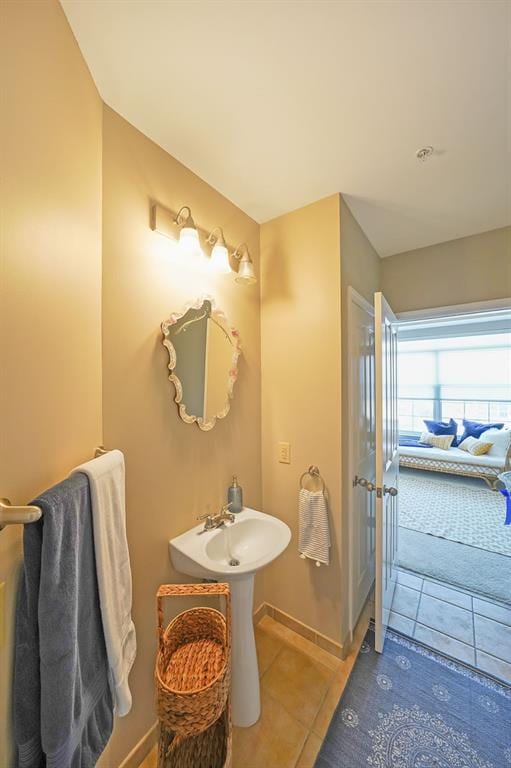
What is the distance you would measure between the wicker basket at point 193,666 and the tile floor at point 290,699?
41 centimetres

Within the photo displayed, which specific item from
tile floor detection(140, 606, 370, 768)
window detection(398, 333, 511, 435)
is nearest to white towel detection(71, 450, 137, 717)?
tile floor detection(140, 606, 370, 768)

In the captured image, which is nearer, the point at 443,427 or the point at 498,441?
the point at 498,441

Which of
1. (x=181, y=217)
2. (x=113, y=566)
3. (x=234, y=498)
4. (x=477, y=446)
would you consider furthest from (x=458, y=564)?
(x=181, y=217)

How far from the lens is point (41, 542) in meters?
0.58

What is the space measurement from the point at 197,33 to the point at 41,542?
1468 mm

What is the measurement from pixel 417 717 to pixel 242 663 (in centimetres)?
84

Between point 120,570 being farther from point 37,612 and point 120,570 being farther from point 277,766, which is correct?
point 277,766

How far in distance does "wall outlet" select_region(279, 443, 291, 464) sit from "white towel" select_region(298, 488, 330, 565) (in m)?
0.22

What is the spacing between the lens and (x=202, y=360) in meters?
1.42

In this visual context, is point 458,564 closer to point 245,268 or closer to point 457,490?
point 457,490

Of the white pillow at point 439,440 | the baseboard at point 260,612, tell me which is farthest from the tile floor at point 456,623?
the white pillow at point 439,440

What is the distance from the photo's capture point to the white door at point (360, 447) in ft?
5.51

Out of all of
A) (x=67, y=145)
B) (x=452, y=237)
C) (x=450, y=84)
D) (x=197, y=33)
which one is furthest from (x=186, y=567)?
(x=452, y=237)

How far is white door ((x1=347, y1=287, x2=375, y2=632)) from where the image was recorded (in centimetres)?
168
